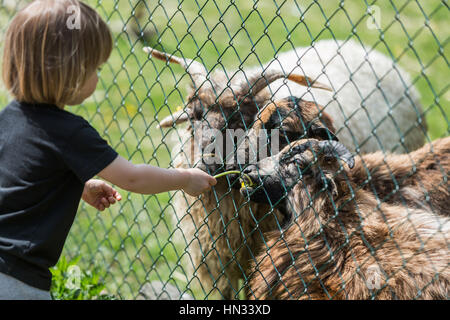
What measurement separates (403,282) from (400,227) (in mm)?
378

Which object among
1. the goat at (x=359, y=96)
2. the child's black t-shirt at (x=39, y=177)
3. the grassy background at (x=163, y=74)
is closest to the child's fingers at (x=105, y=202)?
the child's black t-shirt at (x=39, y=177)

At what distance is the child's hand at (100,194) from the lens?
336cm

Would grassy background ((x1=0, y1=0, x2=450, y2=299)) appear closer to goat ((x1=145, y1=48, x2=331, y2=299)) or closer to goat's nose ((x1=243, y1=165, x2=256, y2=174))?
goat ((x1=145, y1=48, x2=331, y2=299))

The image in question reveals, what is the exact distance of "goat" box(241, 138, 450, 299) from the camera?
128 inches

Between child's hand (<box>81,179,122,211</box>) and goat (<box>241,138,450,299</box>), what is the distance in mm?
812

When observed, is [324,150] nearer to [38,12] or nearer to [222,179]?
[222,179]

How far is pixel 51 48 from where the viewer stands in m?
2.67

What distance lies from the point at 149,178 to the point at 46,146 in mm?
503

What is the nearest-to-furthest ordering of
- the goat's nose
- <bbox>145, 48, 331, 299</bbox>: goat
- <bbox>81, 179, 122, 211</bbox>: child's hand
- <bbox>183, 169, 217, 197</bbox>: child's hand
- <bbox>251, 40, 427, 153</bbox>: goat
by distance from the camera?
<bbox>183, 169, 217, 197</bbox>: child's hand < <bbox>81, 179, 122, 211</bbox>: child's hand < the goat's nose < <bbox>145, 48, 331, 299</bbox>: goat < <bbox>251, 40, 427, 153</bbox>: goat

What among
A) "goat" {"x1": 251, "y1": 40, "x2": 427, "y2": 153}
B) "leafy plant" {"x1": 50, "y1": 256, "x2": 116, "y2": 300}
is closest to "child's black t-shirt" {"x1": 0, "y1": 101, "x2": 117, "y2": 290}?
"leafy plant" {"x1": 50, "y1": 256, "x2": 116, "y2": 300}

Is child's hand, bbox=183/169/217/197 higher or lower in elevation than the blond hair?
lower
